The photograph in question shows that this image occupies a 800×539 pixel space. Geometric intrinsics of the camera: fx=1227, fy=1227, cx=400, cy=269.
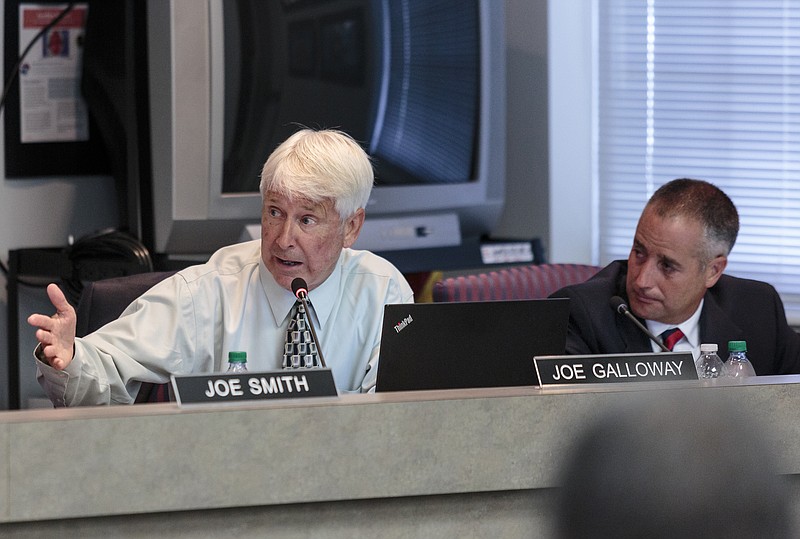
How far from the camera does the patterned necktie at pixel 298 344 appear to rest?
2201 millimetres

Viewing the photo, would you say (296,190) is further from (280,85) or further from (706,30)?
(706,30)

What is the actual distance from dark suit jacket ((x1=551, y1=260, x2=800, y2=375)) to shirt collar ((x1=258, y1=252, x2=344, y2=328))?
1.50 feet

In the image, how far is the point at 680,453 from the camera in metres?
0.52

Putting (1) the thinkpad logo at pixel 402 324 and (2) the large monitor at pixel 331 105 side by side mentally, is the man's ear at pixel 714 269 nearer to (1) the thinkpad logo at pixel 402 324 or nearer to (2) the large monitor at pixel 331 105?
(1) the thinkpad logo at pixel 402 324

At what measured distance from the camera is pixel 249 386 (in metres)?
1.57

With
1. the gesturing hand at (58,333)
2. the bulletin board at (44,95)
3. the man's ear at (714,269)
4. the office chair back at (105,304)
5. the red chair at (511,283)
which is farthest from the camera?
the bulletin board at (44,95)

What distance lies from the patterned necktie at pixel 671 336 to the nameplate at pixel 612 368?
567 mm

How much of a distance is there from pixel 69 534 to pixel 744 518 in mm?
1115

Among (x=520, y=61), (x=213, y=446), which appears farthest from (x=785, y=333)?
(x=520, y=61)

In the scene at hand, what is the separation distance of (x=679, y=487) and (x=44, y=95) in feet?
10.7

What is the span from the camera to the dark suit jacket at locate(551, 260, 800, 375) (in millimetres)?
2348

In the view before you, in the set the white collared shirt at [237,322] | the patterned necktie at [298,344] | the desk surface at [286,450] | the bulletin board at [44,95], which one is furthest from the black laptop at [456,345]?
the bulletin board at [44,95]

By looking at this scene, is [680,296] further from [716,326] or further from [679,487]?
[679,487]

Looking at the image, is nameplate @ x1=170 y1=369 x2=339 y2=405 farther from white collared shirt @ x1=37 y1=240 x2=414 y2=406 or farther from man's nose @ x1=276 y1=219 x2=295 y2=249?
man's nose @ x1=276 y1=219 x2=295 y2=249
